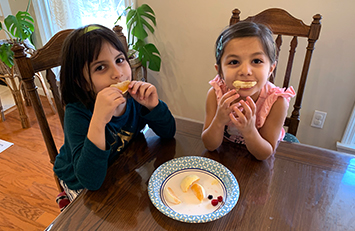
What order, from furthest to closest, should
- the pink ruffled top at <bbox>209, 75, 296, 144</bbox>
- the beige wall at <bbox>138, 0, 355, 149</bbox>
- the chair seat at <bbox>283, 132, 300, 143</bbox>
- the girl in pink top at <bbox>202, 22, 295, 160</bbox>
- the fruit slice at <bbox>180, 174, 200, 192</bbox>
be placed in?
the beige wall at <bbox>138, 0, 355, 149</bbox> < the chair seat at <bbox>283, 132, 300, 143</bbox> < the pink ruffled top at <bbox>209, 75, 296, 144</bbox> < the girl in pink top at <bbox>202, 22, 295, 160</bbox> < the fruit slice at <bbox>180, 174, 200, 192</bbox>

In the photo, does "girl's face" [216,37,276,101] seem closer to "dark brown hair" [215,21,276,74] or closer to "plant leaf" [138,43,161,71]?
"dark brown hair" [215,21,276,74]

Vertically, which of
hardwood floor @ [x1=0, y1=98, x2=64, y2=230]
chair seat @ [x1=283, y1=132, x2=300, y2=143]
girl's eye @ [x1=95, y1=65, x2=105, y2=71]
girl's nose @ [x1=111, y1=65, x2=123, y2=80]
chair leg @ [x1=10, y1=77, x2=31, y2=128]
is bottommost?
hardwood floor @ [x1=0, y1=98, x2=64, y2=230]

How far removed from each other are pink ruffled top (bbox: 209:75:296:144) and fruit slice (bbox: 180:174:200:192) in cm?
33

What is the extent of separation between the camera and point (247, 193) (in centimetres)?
77

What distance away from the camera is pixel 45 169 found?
2.12 meters

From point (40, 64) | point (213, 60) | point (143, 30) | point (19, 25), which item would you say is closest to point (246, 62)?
point (40, 64)

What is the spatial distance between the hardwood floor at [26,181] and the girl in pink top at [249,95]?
56.5 inches

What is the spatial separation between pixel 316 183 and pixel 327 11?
131cm

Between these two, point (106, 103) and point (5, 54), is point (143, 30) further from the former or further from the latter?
point (106, 103)

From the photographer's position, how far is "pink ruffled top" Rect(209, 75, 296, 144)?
105cm

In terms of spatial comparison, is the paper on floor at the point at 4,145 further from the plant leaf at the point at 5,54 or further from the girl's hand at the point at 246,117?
the girl's hand at the point at 246,117

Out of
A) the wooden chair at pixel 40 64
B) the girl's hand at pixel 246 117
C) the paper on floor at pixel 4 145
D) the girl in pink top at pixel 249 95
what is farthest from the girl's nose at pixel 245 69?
the paper on floor at pixel 4 145

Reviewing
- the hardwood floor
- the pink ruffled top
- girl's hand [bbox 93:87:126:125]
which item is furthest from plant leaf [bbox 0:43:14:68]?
the pink ruffled top

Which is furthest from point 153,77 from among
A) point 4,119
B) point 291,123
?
point 4,119
